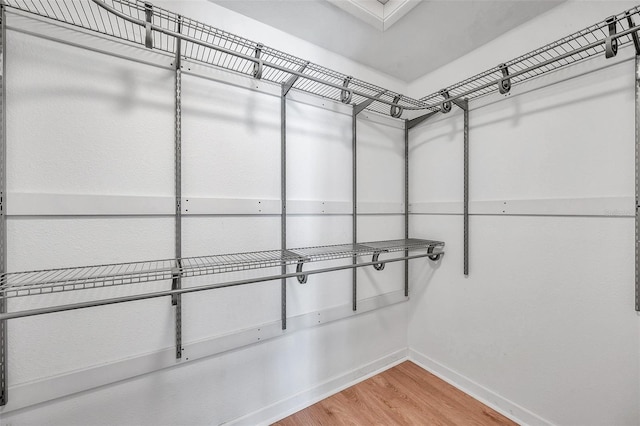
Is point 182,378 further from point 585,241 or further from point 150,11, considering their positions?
point 585,241

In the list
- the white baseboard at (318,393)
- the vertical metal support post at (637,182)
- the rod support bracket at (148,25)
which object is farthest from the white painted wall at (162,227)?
the vertical metal support post at (637,182)

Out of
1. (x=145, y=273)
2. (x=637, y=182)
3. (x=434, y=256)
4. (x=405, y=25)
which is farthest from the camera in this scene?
(x=434, y=256)

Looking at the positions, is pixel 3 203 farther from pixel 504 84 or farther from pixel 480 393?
pixel 480 393

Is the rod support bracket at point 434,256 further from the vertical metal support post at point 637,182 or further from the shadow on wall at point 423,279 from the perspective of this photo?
the vertical metal support post at point 637,182

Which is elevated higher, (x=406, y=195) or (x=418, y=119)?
(x=418, y=119)

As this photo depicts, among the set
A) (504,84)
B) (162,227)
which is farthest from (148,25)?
(504,84)

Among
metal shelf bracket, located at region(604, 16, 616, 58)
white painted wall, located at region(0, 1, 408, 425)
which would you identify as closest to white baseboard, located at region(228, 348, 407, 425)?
white painted wall, located at region(0, 1, 408, 425)

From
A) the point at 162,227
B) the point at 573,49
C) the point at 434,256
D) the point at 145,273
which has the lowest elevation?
the point at 434,256

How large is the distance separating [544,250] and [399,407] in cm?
117

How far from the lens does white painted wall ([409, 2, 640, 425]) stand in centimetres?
106

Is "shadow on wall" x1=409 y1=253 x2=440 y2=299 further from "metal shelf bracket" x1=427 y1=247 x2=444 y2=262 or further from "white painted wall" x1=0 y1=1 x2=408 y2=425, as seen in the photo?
"white painted wall" x1=0 y1=1 x2=408 y2=425

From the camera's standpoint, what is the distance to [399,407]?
1.44 meters

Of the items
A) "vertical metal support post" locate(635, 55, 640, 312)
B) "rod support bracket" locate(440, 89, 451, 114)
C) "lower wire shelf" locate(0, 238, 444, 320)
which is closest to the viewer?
"lower wire shelf" locate(0, 238, 444, 320)

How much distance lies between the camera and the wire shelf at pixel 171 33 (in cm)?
90
